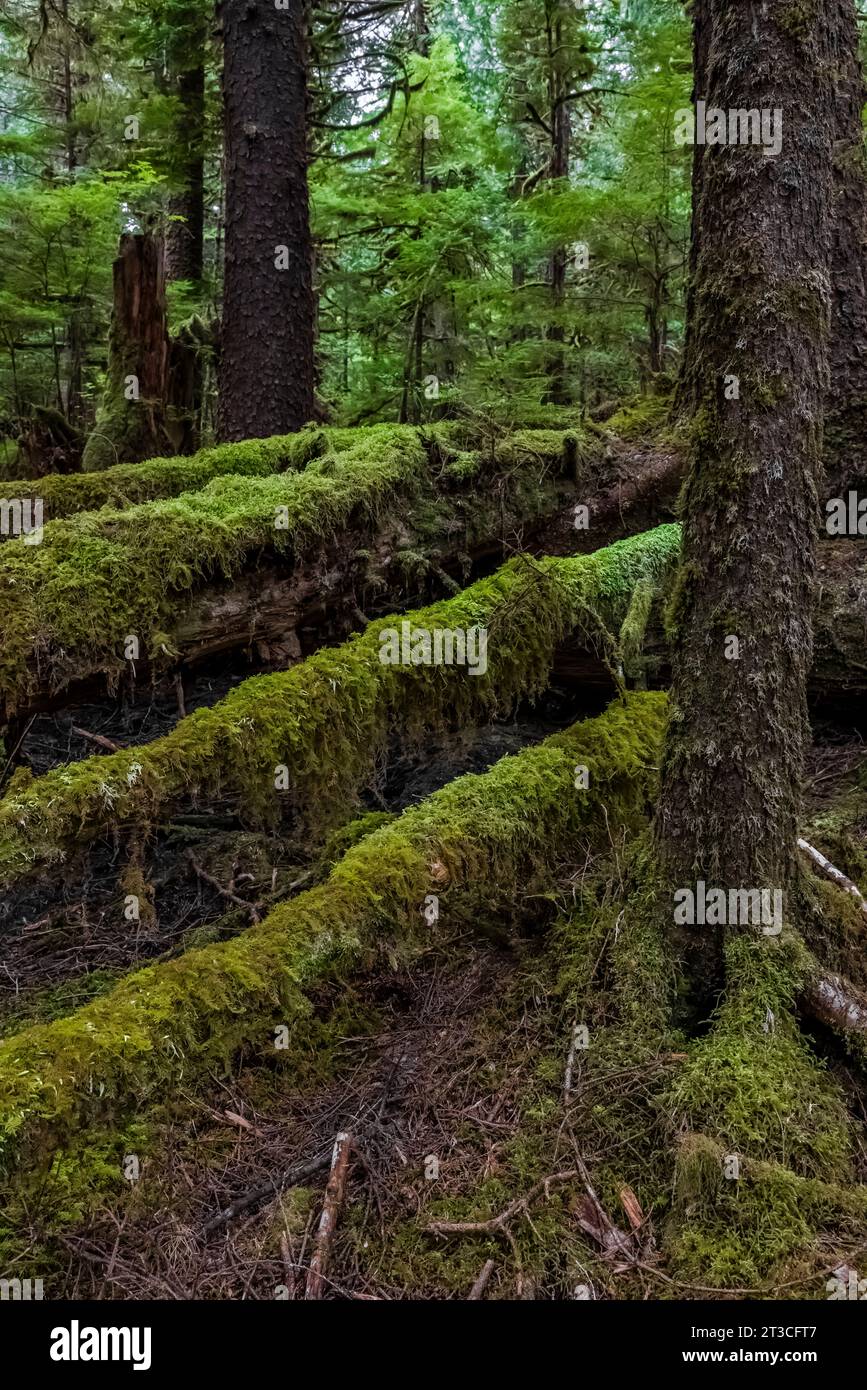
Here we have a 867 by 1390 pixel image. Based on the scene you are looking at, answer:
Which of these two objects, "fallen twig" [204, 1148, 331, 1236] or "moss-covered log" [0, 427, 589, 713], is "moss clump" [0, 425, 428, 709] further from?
"fallen twig" [204, 1148, 331, 1236]

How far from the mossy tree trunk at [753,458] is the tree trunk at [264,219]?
488 cm

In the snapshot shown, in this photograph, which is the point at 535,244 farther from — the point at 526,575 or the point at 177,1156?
the point at 177,1156

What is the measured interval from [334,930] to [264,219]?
6.42 meters

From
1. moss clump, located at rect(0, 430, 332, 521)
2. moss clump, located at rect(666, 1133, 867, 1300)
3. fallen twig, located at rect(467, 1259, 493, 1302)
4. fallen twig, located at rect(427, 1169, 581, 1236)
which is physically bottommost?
fallen twig, located at rect(467, 1259, 493, 1302)

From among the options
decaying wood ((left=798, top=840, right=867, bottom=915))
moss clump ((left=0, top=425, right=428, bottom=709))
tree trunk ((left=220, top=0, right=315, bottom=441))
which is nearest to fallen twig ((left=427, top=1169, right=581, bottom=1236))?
decaying wood ((left=798, top=840, right=867, bottom=915))

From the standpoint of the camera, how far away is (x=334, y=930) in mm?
3545

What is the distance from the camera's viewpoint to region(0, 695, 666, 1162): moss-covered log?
2.94 m

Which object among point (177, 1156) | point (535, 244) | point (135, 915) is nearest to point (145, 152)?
point (535, 244)

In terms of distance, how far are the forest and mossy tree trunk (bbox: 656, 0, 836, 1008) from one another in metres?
0.02

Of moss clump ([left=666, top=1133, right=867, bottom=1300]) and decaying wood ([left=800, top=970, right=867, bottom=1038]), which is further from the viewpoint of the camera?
decaying wood ([left=800, top=970, right=867, bottom=1038])

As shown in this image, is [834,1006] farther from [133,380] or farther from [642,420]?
[133,380]

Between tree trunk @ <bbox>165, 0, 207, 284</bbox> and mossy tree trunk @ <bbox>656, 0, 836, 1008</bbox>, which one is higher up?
tree trunk @ <bbox>165, 0, 207, 284</bbox>

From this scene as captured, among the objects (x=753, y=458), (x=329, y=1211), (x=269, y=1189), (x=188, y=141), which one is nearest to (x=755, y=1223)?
(x=329, y=1211)
